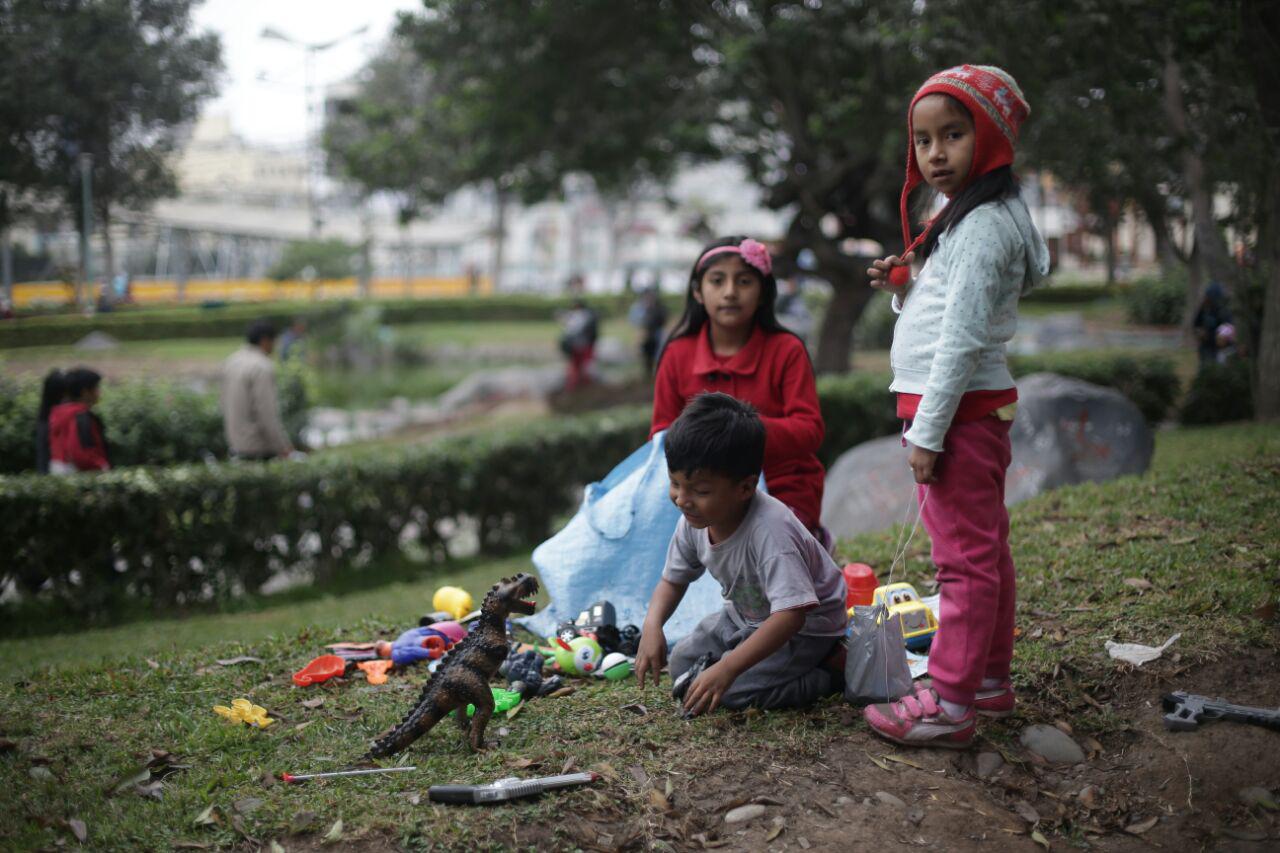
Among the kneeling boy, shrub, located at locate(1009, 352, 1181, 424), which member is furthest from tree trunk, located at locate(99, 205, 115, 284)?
shrub, located at locate(1009, 352, 1181, 424)

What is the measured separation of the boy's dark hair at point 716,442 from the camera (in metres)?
3.00

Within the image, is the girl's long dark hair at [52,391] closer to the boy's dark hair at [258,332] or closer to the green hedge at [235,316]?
the boy's dark hair at [258,332]

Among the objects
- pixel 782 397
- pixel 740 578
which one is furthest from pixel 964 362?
pixel 782 397

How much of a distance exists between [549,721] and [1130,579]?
2.62 m

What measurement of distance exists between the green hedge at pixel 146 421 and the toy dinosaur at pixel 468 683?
7059mm

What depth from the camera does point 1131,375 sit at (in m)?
12.0

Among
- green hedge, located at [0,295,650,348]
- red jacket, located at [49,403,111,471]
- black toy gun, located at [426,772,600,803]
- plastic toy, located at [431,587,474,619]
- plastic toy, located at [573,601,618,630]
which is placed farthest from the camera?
green hedge, located at [0,295,650,348]

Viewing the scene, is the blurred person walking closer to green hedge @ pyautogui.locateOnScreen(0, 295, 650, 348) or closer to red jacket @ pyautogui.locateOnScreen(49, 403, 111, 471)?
red jacket @ pyautogui.locateOnScreen(49, 403, 111, 471)

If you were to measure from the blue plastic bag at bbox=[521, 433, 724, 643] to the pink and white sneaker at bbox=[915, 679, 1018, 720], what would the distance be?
1192 mm

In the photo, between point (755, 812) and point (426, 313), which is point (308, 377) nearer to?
point (755, 812)

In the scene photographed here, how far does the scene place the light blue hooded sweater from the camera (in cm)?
284

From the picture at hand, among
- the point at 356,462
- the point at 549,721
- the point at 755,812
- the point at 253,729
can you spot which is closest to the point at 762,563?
the point at 755,812

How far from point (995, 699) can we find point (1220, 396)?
31.7ft

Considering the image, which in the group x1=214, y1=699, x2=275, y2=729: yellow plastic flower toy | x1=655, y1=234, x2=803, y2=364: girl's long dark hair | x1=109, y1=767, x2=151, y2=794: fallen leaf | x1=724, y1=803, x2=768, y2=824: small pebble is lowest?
x1=109, y1=767, x2=151, y2=794: fallen leaf
